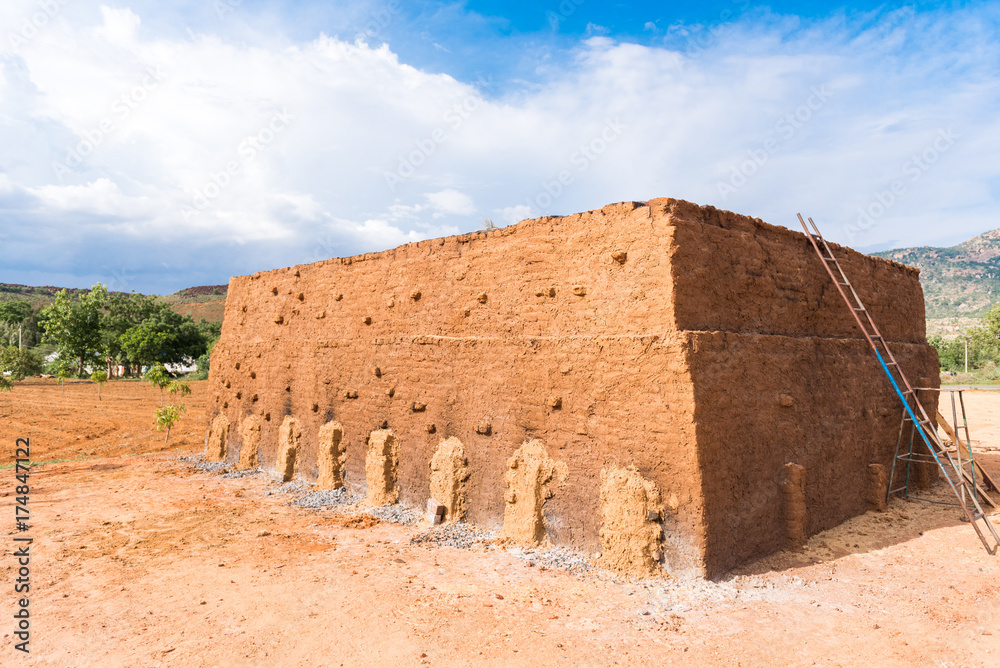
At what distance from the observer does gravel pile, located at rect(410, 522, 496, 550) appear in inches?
246

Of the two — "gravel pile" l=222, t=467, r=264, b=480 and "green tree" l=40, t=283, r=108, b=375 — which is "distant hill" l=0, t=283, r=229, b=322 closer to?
"green tree" l=40, t=283, r=108, b=375

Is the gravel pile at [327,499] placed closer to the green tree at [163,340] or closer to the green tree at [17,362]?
the green tree at [17,362]

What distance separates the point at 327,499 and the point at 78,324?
3641 cm

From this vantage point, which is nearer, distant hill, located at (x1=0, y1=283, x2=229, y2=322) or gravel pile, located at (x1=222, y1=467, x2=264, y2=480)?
gravel pile, located at (x1=222, y1=467, x2=264, y2=480)

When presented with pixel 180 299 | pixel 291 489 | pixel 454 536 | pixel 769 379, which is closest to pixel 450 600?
pixel 454 536

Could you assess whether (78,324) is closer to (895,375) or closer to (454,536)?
(454,536)

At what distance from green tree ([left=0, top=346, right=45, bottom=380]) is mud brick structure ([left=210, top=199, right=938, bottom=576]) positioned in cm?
3380

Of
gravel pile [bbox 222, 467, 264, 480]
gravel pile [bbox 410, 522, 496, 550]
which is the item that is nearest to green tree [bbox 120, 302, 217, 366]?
gravel pile [bbox 222, 467, 264, 480]

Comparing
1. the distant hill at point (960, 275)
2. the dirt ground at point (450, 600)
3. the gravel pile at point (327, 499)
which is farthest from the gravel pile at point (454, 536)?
the distant hill at point (960, 275)

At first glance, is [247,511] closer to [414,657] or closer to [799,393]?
[414,657]

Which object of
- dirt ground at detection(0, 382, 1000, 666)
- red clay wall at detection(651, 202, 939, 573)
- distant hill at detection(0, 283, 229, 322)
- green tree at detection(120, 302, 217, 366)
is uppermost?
distant hill at detection(0, 283, 229, 322)

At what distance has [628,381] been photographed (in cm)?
536

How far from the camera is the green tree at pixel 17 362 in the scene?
31.2 m

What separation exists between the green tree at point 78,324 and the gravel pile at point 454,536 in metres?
38.4
